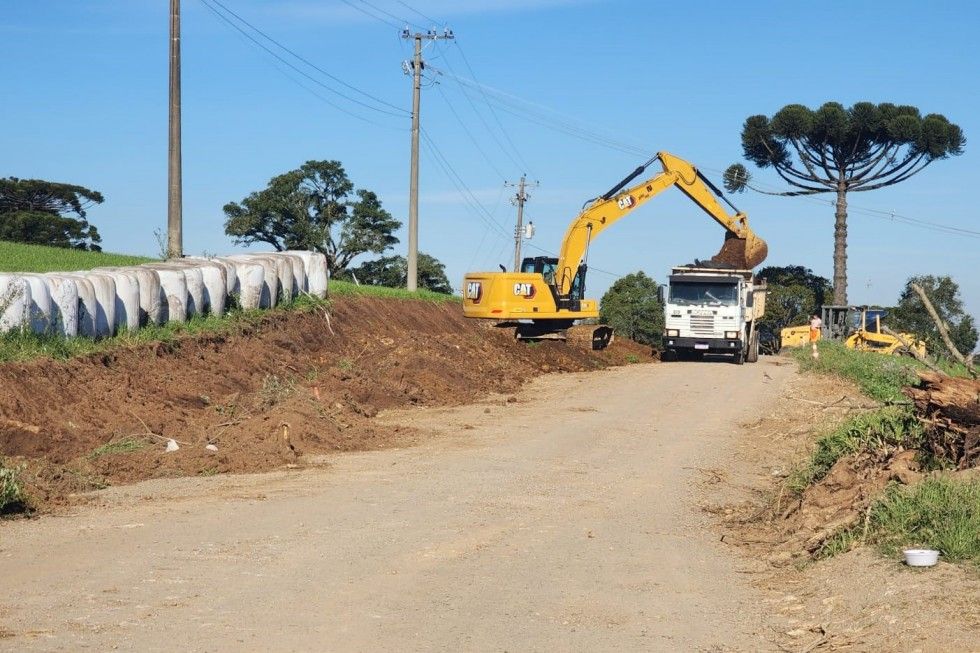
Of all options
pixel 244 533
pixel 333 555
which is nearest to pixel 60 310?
pixel 244 533

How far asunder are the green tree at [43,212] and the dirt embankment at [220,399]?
112 feet

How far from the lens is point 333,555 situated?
10.0m

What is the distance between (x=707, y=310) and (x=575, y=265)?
413 centimetres

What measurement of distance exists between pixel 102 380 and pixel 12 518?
622 cm

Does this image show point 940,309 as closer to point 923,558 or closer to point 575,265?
point 575,265

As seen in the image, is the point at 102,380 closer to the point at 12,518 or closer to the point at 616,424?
the point at 12,518

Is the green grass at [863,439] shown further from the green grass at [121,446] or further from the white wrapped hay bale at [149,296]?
the white wrapped hay bale at [149,296]

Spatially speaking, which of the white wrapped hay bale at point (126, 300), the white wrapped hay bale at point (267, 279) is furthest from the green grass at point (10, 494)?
the white wrapped hay bale at point (267, 279)

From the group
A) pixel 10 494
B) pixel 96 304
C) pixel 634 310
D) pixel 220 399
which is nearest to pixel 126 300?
pixel 96 304

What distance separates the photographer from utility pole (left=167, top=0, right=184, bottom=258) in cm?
2594

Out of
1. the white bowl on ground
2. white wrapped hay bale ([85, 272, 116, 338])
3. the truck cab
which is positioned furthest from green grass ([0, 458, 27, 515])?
the truck cab

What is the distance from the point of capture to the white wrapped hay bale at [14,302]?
667 inches

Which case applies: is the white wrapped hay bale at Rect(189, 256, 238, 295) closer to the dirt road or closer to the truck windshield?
the dirt road

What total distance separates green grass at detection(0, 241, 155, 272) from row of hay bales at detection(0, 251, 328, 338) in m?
2.77
